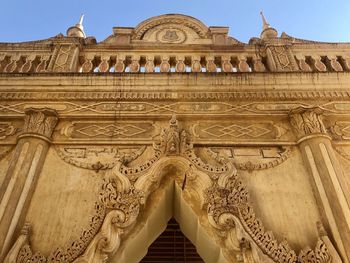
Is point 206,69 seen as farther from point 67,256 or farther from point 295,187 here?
point 67,256

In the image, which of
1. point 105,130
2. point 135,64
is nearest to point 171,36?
point 135,64

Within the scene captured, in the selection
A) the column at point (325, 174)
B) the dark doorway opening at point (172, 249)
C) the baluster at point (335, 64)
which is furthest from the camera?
the dark doorway opening at point (172, 249)

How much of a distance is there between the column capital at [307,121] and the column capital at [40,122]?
428 cm

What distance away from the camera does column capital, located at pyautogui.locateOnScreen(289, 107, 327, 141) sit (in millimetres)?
5430

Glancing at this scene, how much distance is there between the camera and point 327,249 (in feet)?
13.6

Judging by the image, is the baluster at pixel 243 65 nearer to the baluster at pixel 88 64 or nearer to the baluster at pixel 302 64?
the baluster at pixel 302 64

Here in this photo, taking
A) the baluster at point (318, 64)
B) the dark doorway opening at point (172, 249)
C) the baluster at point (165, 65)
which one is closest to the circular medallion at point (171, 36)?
the baluster at point (165, 65)

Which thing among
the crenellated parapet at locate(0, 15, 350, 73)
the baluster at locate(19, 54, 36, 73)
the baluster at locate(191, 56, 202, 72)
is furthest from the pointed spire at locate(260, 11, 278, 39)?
the baluster at locate(19, 54, 36, 73)

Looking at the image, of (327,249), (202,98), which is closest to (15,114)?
(202,98)

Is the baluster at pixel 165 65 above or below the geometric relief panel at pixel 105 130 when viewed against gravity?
above

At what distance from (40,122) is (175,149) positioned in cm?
241

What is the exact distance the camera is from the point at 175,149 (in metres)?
5.11

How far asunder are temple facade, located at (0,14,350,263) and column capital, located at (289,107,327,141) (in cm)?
3

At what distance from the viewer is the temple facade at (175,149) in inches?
172
